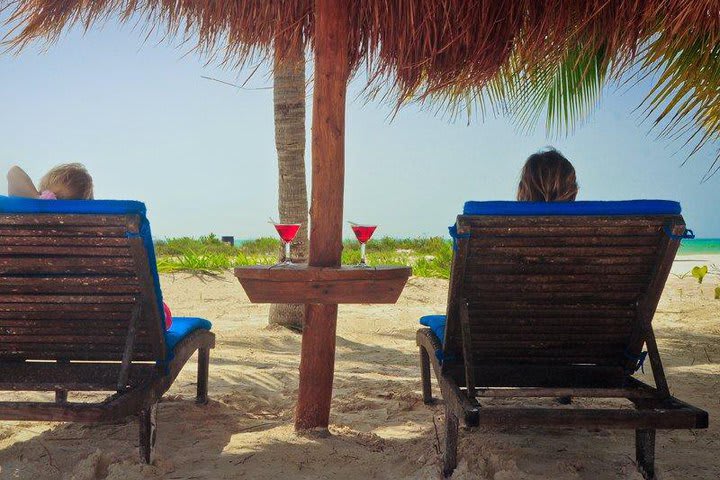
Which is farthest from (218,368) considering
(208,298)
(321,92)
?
(208,298)

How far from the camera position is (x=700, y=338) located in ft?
21.6

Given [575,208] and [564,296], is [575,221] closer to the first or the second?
[575,208]

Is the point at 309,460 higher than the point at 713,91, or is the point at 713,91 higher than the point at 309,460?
the point at 713,91

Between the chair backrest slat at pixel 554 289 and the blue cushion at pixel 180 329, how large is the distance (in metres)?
1.35

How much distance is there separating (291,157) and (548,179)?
3.76 m

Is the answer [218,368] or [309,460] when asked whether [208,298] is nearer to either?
[218,368]

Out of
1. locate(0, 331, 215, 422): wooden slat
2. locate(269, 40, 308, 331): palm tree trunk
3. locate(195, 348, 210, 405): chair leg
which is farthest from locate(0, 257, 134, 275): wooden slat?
locate(269, 40, 308, 331): palm tree trunk

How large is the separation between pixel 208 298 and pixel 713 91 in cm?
638

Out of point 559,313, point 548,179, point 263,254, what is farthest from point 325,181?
point 263,254

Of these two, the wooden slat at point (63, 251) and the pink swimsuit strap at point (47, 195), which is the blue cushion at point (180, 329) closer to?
the wooden slat at point (63, 251)

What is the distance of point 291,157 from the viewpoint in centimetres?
663

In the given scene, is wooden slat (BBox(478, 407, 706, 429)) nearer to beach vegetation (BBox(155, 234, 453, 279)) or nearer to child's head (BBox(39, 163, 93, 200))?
child's head (BBox(39, 163, 93, 200))

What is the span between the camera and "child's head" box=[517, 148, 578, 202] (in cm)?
328

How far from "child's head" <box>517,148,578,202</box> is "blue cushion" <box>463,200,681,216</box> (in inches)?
16.0
